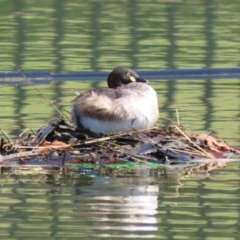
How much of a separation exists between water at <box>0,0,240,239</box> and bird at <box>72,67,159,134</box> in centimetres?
75

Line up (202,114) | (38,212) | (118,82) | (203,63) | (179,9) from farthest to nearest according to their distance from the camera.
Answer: (179,9), (203,63), (202,114), (118,82), (38,212)

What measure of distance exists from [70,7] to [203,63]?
518 centimetres

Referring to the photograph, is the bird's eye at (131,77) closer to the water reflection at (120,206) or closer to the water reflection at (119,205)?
the water reflection at (119,205)

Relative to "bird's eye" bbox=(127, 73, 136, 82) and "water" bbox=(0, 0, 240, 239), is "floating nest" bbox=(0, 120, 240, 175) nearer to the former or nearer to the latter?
"water" bbox=(0, 0, 240, 239)

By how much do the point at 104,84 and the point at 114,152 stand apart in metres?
4.43

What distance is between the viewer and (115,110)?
35.2 feet

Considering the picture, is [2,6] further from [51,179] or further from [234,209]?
[234,209]

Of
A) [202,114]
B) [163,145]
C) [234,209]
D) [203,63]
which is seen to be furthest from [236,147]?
[203,63]

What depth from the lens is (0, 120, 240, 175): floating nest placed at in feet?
33.4

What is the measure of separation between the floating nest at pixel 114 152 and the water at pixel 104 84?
21 centimetres

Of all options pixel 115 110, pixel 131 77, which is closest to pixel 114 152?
pixel 115 110

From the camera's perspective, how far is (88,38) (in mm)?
17828

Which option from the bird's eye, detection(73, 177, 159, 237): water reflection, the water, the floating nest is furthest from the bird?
detection(73, 177, 159, 237): water reflection

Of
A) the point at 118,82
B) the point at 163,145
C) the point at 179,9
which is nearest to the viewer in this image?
the point at 163,145
